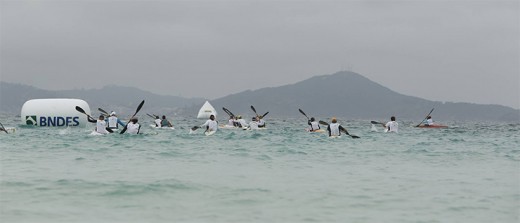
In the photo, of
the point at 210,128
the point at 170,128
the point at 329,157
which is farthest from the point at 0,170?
the point at 170,128

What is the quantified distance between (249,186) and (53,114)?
2712 centimetres

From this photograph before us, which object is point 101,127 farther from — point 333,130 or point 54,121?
point 333,130

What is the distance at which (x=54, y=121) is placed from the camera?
3762 cm

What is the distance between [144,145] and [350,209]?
15.9 m

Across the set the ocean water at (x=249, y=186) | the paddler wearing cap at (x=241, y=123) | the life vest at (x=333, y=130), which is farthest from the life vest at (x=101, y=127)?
the paddler wearing cap at (x=241, y=123)

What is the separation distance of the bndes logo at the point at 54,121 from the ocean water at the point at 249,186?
15009 millimetres

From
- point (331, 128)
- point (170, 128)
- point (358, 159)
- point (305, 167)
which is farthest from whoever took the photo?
point (170, 128)

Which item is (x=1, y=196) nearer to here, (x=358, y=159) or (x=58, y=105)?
(x=358, y=159)

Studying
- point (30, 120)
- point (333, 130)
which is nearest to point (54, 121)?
point (30, 120)

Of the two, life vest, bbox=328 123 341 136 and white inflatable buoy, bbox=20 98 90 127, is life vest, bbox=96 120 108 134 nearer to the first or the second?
white inflatable buoy, bbox=20 98 90 127

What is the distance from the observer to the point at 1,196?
39.1ft

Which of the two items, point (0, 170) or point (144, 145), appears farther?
point (144, 145)

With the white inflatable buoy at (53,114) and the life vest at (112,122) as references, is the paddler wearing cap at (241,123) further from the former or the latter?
the white inflatable buoy at (53,114)

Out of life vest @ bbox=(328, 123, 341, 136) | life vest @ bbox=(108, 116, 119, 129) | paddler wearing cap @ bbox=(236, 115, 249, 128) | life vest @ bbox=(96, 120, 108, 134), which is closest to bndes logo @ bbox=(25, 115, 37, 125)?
life vest @ bbox=(108, 116, 119, 129)
